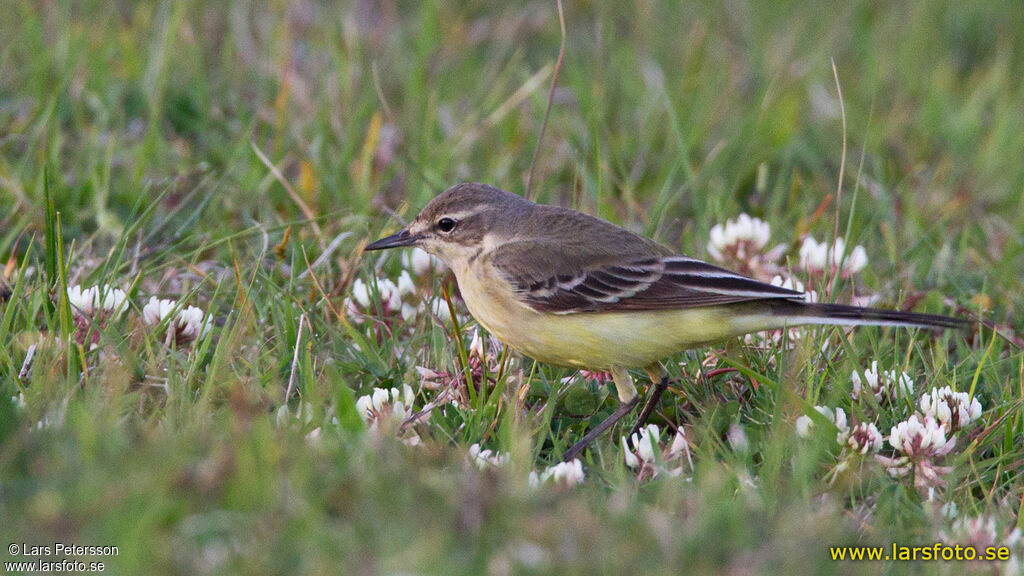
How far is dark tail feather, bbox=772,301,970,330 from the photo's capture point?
4.71 metres

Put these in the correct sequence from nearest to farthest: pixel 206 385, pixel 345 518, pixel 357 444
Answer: pixel 345 518, pixel 357 444, pixel 206 385

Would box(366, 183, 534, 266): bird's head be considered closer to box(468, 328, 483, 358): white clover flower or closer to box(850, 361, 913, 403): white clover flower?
box(468, 328, 483, 358): white clover flower

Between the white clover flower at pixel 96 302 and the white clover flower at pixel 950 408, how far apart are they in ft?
11.0

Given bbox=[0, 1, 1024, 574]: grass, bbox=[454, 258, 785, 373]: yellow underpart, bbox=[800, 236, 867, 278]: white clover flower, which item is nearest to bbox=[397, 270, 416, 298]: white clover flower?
bbox=[0, 1, 1024, 574]: grass

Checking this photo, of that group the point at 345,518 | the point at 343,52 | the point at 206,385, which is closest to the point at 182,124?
the point at 343,52

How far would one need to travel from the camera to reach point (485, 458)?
4.22m

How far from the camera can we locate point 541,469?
4504 millimetres

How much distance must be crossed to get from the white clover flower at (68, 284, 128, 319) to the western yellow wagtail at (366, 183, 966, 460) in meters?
1.21

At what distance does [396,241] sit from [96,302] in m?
1.45

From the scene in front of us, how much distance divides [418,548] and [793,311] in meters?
2.57

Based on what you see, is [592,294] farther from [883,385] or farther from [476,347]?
[883,385]

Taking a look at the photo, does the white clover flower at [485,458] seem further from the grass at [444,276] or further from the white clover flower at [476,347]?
the white clover flower at [476,347]

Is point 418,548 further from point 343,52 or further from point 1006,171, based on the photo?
point 1006,171

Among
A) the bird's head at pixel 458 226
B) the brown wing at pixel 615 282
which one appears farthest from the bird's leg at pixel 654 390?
the bird's head at pixel 458 226
